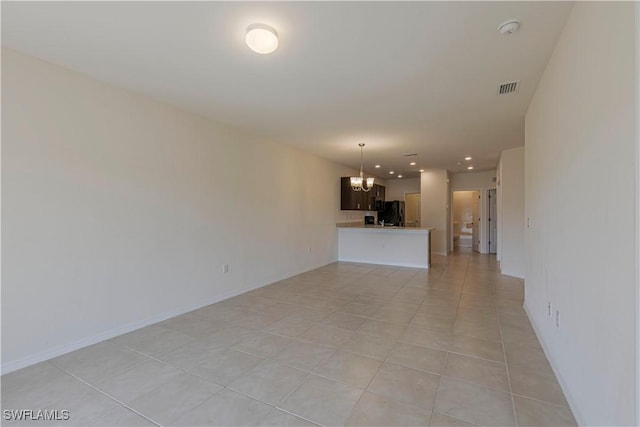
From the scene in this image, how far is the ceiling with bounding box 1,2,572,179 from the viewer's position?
1.89 m

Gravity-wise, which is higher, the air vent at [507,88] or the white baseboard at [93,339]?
the air vent at [507,88]

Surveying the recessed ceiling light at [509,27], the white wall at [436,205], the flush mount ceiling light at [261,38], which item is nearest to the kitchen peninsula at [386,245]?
the white wall at [436,205]

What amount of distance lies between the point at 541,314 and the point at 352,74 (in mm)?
2936

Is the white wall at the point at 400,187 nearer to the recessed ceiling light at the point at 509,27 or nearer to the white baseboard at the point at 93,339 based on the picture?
the white baseboard at the point at 93,339

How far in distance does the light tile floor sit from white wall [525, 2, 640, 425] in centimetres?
47

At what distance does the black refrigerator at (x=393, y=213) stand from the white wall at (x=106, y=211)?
5.83 meters

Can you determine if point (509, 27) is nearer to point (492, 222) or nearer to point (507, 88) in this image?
point (507, 88)

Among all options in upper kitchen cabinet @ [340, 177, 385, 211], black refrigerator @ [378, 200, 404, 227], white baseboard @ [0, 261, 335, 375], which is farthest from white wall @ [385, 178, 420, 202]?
white baseboard @ [0, 261, 335, 375]

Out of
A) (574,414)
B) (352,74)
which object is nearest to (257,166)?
(352,74)

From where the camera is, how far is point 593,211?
1506mm

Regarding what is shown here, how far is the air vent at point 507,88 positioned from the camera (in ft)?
9.56

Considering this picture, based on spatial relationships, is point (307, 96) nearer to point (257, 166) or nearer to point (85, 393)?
point (257, 166)

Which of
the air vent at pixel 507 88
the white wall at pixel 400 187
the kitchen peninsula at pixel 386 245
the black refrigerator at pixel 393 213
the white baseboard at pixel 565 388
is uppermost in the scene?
the air vent at pixel 507 88

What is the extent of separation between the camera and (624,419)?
119 centimetres
